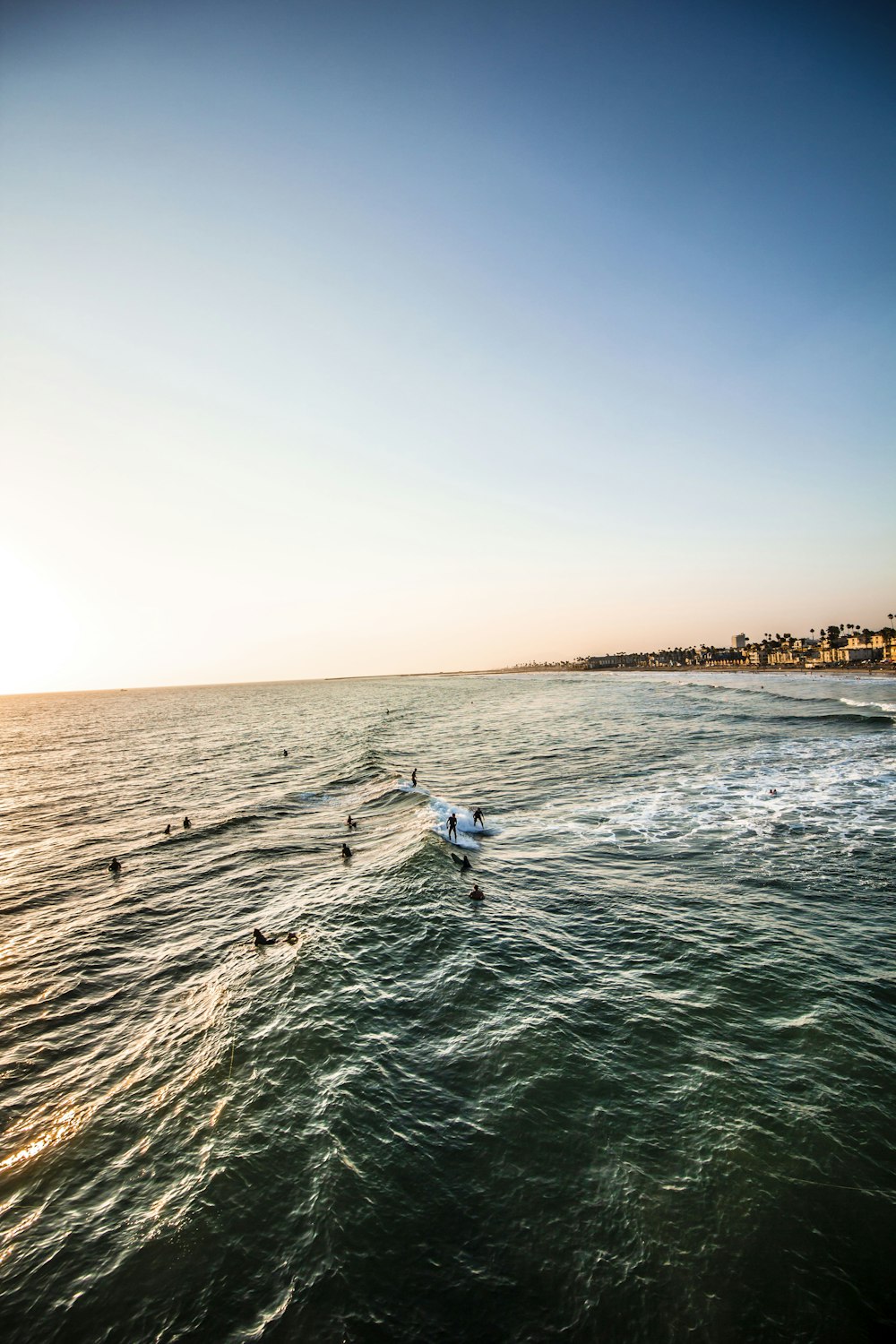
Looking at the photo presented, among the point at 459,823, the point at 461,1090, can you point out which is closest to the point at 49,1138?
the point at 461,1090

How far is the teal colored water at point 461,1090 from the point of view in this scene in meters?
9.79

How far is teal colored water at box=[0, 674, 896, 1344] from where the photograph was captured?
979cm

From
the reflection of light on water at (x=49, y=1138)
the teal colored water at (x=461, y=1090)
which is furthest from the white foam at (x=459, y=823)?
the reflection of light on water at (x=49, y=1138)

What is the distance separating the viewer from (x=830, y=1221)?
1044cm

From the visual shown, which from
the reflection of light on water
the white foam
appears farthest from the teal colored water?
the white foam

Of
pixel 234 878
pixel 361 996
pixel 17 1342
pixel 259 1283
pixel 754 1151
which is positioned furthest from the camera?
pixel 234 878

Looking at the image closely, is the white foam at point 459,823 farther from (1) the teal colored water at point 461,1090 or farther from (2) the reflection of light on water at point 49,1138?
(2) the reflection of light on water at point 49,1138

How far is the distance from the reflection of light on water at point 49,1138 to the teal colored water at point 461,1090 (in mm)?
66

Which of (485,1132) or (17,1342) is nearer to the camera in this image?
(17,1342)

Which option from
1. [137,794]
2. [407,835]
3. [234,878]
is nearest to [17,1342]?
[234,878]

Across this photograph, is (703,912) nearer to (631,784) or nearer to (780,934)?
(780,934)

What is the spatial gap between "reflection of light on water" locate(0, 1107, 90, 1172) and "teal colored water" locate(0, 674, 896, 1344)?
66 millimetres

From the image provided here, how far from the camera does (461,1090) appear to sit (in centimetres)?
1412

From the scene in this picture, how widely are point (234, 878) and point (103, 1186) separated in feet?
63.0
